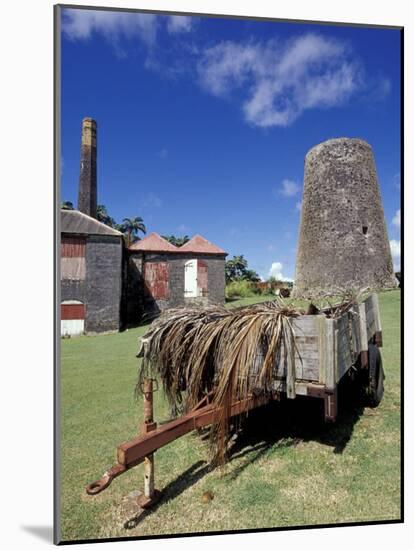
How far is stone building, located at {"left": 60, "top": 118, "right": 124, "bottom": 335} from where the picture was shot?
1.70m

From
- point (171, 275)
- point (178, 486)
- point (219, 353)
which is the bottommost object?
point (178, 486)

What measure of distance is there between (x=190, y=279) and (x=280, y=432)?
51.7 inches

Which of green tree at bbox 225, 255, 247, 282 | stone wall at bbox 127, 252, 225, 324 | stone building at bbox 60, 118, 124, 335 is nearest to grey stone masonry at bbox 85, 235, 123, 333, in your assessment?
stone building at bbox 60, 118, 124, 335

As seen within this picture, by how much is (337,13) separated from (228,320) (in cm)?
196

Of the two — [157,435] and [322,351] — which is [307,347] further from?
[157,435]

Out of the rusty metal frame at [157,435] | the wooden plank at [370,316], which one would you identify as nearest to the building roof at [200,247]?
the rusty metal frame at [157,435]

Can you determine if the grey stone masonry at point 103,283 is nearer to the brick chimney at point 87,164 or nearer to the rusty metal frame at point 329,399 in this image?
the brick chimney at point 87,164

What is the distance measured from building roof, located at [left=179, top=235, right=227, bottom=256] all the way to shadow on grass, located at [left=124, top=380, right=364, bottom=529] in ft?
4.12

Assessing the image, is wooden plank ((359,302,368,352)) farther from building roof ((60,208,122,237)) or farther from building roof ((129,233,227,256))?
building roof ((60,208,122,237))

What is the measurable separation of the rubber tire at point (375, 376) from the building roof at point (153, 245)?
5.42ft

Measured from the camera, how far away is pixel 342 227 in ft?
8.93

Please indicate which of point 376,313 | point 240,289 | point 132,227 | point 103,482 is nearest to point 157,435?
point 103,482

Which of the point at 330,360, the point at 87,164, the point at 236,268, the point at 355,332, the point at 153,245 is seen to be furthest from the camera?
the point at 153,245

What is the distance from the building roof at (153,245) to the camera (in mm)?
2332
